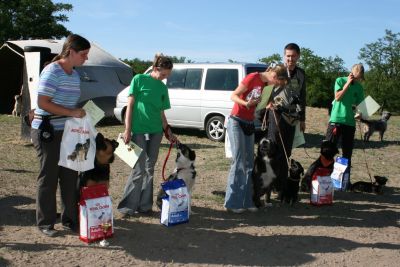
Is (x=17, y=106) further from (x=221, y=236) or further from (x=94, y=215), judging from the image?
(x=221, y=236)

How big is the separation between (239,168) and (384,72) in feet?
127

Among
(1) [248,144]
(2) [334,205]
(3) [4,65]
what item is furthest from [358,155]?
(3) [4,65]

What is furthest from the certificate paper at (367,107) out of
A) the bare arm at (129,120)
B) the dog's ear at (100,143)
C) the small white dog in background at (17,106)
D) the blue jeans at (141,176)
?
the small white dog in background at (17,106)

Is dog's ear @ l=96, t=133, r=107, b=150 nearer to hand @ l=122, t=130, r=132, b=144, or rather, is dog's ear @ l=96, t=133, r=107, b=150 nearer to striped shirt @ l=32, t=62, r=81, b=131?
hand @ l=122, t=130, r=132, b=144

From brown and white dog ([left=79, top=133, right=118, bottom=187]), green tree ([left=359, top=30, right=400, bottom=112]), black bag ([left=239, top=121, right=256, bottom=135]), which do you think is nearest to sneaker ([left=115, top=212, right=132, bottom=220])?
brown and white dog ([left=79, top=133, right=118, bottom=187])

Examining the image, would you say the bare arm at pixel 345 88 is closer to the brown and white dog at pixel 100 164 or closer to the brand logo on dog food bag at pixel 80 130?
the brown and white dog at pixel 100 164

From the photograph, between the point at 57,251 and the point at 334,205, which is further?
the point at 334,205

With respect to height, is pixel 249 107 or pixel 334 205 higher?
pixel 249 107

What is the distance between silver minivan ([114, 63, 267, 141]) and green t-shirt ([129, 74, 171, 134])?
5.59 m

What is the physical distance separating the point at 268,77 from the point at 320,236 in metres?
1.81

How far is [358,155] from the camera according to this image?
32.8 ft

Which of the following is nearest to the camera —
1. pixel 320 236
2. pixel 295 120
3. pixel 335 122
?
pixel 320 236

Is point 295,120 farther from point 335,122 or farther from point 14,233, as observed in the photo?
point 14,233

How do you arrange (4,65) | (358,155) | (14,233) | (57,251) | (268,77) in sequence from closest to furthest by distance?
(57,251) < (14,233) < (268,77) < (358,155) < (4,65)
